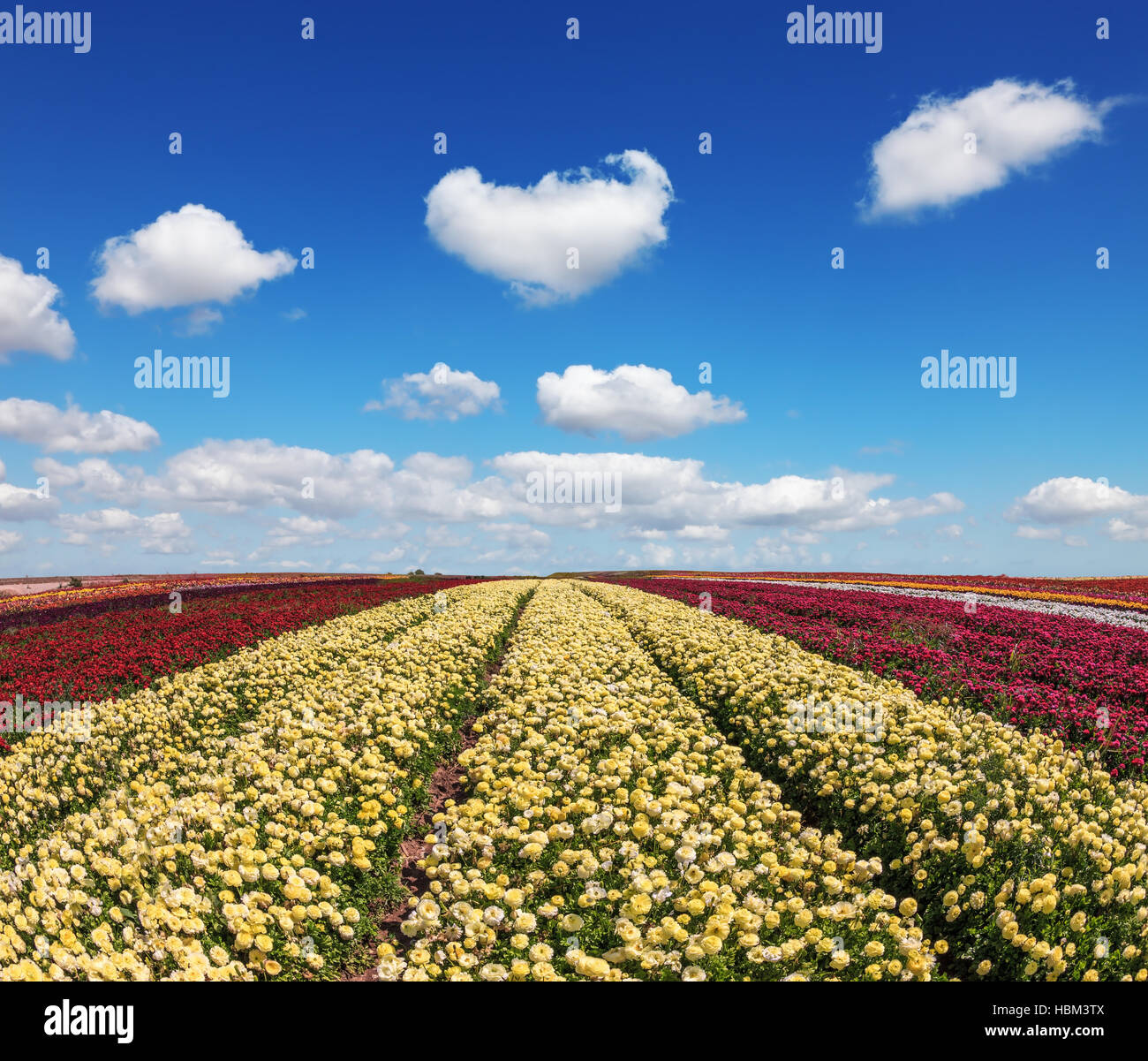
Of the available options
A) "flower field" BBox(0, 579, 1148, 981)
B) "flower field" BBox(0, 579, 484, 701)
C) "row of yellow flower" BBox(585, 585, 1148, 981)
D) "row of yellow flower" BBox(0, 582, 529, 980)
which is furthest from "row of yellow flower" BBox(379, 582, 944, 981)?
"flower field" BBox(0, 579, 484, 701)

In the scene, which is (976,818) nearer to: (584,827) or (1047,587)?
(584,827)

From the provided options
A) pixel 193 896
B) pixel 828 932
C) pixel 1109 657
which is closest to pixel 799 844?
pixel 828 932

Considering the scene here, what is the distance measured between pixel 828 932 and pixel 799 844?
0.98 meters

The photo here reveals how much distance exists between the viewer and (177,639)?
45.0ft

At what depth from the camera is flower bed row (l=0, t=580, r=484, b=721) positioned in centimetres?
1118

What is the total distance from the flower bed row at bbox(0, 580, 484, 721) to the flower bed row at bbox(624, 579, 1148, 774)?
1220 centimetres

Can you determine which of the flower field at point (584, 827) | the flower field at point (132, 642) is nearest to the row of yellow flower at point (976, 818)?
the flower field at point (584, 827)

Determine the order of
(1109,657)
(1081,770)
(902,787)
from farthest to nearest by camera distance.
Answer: (1109,657)
(1081,770)
(902,787)

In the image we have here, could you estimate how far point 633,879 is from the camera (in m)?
4.18

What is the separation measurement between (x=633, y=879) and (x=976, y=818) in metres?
2.87

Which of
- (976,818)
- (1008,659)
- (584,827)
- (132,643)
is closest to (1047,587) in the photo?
(1008,659)

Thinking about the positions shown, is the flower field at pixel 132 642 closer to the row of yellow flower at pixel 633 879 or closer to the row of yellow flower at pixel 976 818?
the row of yellow flower at pixel 633 879

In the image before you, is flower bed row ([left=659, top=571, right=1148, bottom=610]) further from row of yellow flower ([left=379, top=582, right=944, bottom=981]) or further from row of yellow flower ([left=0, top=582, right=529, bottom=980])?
row of yellow flower ([left=0, top=582, right=529, bottom=980])
